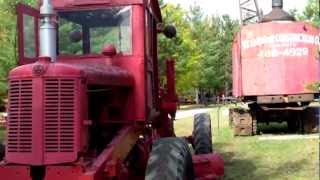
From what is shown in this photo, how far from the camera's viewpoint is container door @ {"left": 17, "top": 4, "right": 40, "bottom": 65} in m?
7.18

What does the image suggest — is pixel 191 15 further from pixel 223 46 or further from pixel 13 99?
pixel 13 99

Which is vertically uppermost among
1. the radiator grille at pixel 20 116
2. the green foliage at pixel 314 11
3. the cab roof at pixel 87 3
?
the cab roof at pixel 87 3

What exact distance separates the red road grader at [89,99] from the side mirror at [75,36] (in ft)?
0.04

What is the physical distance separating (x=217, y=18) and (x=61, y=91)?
66161 mm

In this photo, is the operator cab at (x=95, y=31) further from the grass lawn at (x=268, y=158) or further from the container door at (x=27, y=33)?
the grass lawn at (x=268, y=158)

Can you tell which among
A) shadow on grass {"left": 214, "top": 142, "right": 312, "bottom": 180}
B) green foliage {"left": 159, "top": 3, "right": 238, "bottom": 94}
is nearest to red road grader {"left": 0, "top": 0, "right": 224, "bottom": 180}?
shadow on grass {"left": 214, "top": 142, "right": 312, "bottom": 180}

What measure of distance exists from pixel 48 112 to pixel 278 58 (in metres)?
12.9

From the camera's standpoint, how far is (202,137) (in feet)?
34.4

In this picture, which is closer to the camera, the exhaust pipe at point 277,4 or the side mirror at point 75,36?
the side mirror at point 75,36

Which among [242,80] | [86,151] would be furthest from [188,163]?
[242,80]

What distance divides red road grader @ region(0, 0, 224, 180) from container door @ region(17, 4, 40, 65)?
1 centimetres

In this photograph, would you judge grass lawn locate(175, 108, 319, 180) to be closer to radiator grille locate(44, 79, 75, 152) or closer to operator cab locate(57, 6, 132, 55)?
operator cab locate(57, 6, 132, 55)

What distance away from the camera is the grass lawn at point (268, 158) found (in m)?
10.8

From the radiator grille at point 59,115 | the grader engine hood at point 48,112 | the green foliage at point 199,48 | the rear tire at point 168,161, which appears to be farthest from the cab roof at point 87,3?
the green foliage at point 199,48
